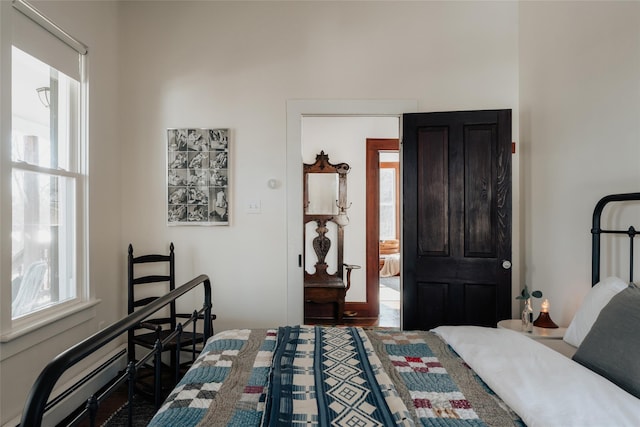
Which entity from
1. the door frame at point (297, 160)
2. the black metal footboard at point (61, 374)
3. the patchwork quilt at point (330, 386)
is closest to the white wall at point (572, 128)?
the door frame at point (297, 160)

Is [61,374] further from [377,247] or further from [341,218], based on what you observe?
[377,247]

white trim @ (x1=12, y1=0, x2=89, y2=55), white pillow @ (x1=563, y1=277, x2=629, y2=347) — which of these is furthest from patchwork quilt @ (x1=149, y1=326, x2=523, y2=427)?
white trim @ (x1=12, y1=0, x2=89, y2=55)

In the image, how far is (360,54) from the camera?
120 inches

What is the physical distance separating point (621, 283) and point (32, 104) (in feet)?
10.8

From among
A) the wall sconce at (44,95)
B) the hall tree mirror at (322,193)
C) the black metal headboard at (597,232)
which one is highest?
the wall sconce at (44,95)

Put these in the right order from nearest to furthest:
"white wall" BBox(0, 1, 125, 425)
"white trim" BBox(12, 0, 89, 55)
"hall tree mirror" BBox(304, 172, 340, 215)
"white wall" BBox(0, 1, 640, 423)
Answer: "white trim" BBox(12, 0, 89, 55), "white wall" BBox(0, 1, 125, 425), "white wall" BBox(0, 1, 640, 423), "hall tree mirror" BBox(304, 172, 340, 215)

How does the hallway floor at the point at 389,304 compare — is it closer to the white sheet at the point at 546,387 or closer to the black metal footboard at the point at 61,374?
the white sheet at the point at 546,387

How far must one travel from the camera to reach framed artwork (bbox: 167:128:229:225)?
3051 millimetres

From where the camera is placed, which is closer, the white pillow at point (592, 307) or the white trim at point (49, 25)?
the white pillow at point (592, 307)

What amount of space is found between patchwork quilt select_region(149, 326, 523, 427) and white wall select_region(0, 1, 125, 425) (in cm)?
121

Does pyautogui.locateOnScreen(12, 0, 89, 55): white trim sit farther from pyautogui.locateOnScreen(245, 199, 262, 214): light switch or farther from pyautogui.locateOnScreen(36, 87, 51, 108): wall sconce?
pyautogui.locateOnScreen(245, 199, 262, 214): light switch

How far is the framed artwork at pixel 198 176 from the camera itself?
305 cm

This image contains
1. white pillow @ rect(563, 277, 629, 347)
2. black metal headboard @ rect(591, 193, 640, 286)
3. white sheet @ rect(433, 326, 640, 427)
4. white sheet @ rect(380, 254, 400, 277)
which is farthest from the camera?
white sheet @ rect(380, 254, 400, 277)

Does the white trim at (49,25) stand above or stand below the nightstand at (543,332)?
above
